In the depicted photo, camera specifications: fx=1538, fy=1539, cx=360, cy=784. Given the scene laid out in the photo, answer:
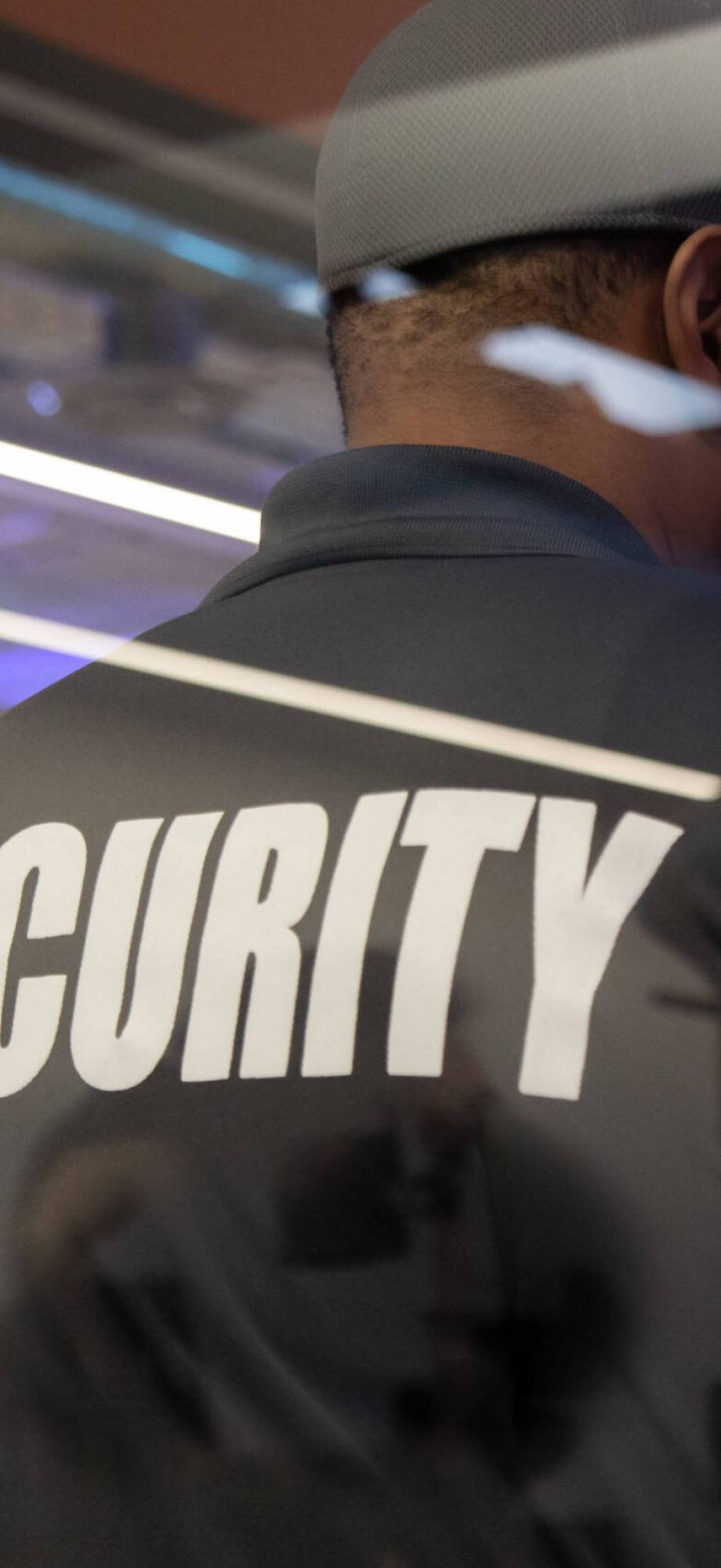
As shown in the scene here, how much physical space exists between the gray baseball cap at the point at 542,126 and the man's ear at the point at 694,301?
1 centimetres

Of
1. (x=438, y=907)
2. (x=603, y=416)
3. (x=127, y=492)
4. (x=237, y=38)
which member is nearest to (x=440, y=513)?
(x=603, y=416)

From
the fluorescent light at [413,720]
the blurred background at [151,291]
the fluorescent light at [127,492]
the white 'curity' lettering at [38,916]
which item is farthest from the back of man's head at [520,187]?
the fluorescent light at [127,492]

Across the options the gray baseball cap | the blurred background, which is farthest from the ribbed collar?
the blurred background

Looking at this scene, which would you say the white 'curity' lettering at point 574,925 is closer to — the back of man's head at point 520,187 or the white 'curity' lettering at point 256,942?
the white 'curity' lettering at point 256,942

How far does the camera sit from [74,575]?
1802 mm

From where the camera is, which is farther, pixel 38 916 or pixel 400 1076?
pixel 38 916

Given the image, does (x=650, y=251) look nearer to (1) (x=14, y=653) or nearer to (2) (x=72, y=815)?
(2) (x=72, y=815)

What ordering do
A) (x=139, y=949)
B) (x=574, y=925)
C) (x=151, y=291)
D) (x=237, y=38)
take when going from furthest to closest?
1. (x=151, y=291)
2. (x=237, y=38)
3. (x=139, y=949)
4. (x=574, y=925)

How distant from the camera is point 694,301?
0.73m

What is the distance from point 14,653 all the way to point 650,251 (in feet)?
3.39

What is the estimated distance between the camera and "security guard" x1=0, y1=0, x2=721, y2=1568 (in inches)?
21.0

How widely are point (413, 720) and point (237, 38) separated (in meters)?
1.15

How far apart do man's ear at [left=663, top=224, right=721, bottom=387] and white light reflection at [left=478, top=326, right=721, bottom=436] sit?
12 millimetres

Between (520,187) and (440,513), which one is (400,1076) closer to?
(440,513)
